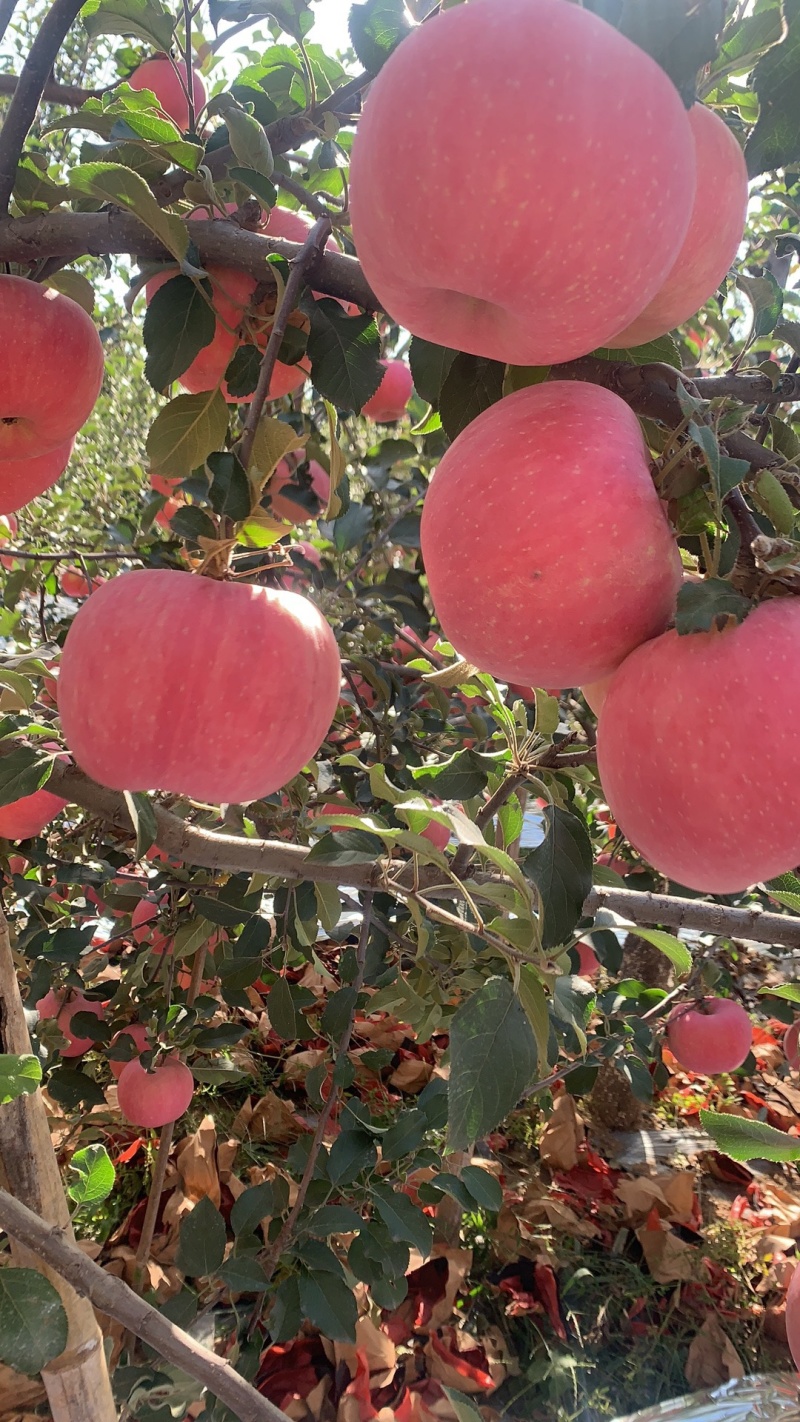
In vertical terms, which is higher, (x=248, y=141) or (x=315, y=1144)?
(x=248, y=141)

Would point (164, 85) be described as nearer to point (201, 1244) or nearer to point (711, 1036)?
Result: point (201, 1244)

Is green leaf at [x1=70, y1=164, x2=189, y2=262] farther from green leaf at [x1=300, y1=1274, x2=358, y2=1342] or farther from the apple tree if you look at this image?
green leaf at [x1=300, y1=1274, x2=358, y2=1342]

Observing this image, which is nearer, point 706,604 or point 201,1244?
point 706,604

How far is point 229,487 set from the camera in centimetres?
56

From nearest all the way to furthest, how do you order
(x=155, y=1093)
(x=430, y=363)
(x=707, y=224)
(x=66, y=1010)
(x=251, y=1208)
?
1. (x=707, y=224)
2. (x=430, y=363)
3. (x=251, y=1208)
4. (x=155, y=1093)
5. (x=66, y=1010)

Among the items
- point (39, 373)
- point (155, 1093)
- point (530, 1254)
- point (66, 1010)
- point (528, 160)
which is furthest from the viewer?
point (530, 1254)

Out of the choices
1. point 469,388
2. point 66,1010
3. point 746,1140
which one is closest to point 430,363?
point 469,388

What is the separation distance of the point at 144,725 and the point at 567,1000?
0.60 meters

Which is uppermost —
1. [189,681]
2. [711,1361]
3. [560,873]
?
[189,681]

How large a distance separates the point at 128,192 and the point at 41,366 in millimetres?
234

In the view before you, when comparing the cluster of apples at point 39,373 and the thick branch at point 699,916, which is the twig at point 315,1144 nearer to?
the thick branch at point 699,916

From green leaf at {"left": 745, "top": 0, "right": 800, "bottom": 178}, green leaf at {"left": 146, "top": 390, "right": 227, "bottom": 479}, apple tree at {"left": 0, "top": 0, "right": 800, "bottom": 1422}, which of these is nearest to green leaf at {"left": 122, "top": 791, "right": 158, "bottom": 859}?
apple tree at {"left": 0, "top": 0, "right": 800, "bottom": 1422}

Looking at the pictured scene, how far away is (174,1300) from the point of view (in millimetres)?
1172

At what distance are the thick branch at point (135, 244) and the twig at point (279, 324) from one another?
0.9 inches
